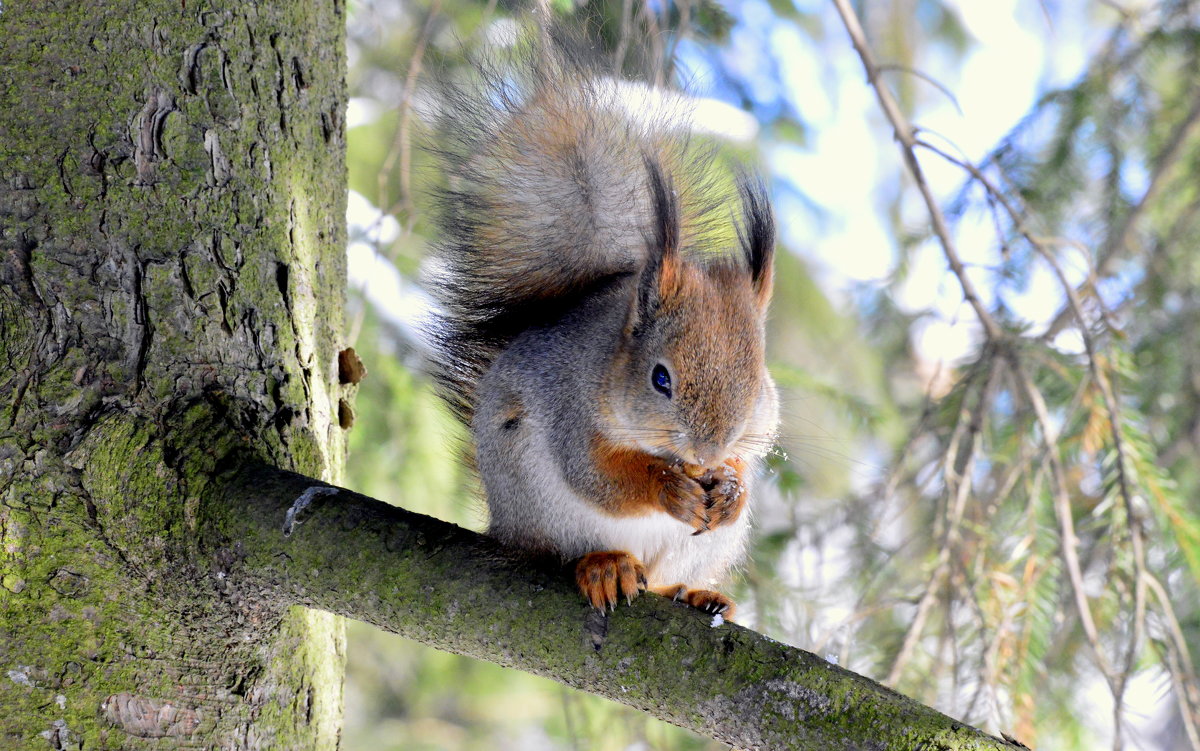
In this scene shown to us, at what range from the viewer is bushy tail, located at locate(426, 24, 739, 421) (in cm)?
169

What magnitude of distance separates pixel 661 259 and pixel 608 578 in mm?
562

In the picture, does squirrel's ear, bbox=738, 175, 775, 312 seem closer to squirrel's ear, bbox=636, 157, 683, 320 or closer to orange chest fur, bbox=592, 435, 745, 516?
squirrel's ear, bbox=636, 157, 683, 320

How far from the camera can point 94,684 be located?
1121 millimetres

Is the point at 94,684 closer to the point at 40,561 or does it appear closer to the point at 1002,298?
the point at 40,561

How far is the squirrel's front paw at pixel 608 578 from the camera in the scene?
3.86 feet

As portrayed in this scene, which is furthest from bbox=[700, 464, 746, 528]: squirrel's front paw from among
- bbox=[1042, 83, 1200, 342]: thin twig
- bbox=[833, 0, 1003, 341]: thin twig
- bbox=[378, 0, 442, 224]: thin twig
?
bbox=[1042, 83, 1200, 342]: thin twig

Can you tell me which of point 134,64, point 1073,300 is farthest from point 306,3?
point 1073,300

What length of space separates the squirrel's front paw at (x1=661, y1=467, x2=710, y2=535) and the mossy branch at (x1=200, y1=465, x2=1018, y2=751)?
28 centimetres

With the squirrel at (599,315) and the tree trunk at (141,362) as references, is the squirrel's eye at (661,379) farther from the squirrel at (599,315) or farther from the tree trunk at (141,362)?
the tree trunk at (141,362)

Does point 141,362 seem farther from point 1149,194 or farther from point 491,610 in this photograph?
point 1149,194

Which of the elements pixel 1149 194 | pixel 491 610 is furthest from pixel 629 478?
pixel 1149 194

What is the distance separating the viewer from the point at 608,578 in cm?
124

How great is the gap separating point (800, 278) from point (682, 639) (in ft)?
9.37

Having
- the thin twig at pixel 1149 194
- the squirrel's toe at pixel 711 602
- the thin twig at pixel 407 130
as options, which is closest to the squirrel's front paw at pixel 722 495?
the squirrel's toe at pixel 711 602
